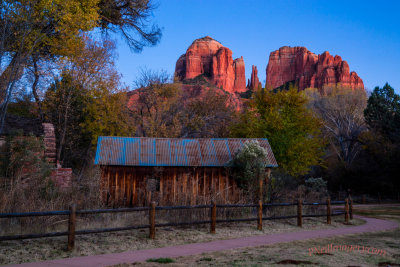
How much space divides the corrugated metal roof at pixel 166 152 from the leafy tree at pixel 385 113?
25.8m

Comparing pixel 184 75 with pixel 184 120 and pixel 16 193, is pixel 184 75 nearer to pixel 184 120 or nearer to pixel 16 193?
pixel 184 120

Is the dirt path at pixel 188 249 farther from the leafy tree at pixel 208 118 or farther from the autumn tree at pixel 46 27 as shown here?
the leafy tree at pixel 208 118

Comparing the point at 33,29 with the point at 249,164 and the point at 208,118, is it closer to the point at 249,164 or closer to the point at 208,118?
the point at 249,164

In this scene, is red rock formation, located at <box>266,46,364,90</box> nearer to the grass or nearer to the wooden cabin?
the wooden cabin

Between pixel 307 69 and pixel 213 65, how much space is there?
A: 33.4 meters

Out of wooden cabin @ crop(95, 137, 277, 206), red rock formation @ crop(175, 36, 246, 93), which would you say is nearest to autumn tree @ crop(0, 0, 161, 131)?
wooden cabin @ crop(95, 137, 277, 206)

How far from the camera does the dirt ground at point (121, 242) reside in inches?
314

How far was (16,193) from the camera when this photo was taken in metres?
10.6

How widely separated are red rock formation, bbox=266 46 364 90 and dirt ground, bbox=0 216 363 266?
87.1 meters

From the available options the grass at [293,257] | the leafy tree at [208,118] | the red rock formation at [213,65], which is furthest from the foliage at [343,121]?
the red rock formation at [213,65]

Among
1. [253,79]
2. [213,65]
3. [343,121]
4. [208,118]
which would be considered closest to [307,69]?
[253,79]

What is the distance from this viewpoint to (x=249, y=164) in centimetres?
1697

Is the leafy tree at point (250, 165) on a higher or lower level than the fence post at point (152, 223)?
higher

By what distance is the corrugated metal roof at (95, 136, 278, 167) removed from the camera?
1780cm
